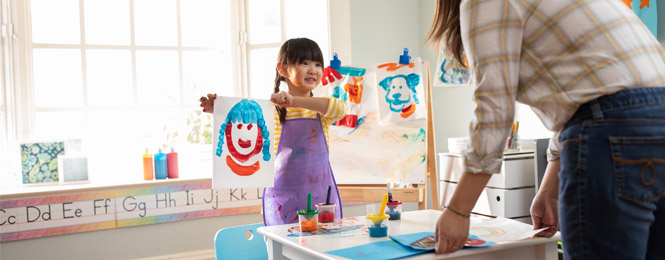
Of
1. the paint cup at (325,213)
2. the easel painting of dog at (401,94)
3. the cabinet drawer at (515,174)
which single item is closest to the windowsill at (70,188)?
the easel painting of dog at (401,94)

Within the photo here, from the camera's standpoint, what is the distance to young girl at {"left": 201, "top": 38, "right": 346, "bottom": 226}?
206 centimetres

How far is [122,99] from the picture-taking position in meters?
3.60

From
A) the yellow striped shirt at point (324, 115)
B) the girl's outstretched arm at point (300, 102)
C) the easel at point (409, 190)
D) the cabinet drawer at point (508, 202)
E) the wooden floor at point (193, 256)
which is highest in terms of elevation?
the girl's outstretched arm at point (300, 102)

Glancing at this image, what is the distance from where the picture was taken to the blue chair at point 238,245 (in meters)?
1.97

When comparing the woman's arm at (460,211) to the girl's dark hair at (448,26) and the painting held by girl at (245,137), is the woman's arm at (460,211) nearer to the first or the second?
the girl's dark hair at (448,26)

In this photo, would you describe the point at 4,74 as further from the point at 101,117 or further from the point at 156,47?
the point at 156,47

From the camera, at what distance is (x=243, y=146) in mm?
2217

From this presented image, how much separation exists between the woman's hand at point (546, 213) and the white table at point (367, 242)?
0.08ft

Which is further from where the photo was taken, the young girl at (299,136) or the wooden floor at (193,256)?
the wooden floor at (193,256)

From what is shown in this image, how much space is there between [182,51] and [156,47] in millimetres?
163

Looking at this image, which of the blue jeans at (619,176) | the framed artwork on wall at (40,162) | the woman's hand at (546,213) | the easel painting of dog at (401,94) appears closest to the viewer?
the blue jeans at (619,176)

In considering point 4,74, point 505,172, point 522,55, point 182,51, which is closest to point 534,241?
point 522,55

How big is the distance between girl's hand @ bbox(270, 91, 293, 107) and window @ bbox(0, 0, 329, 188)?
5.49 feet

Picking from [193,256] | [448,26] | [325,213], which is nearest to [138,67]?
[193,256]
